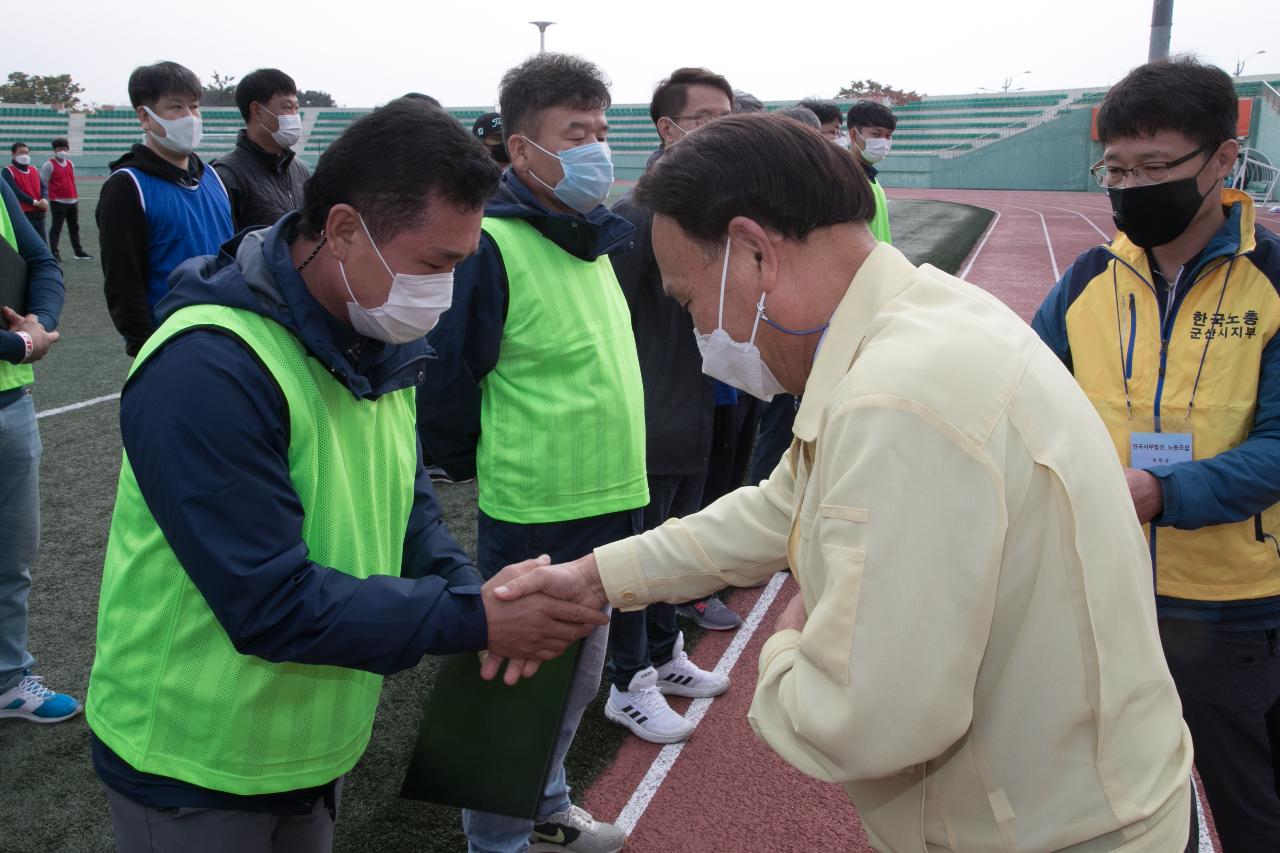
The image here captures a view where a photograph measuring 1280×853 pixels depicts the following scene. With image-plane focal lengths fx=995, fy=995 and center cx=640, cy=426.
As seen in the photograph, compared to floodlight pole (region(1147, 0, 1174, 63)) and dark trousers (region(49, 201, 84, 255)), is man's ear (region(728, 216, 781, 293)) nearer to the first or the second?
floodlight pole (region(1147, 0, 1174, 63))

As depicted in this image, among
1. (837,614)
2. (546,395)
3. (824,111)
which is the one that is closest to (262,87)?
(546,395)

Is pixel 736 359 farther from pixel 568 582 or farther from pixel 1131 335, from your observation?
pixel 1131 335

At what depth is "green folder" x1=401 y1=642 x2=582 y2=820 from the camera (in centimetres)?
224

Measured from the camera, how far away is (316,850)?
2.07m

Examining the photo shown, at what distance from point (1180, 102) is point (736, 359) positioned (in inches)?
58.6

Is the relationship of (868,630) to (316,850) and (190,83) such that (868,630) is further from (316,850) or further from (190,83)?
(190,83)

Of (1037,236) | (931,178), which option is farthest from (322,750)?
(931,178)

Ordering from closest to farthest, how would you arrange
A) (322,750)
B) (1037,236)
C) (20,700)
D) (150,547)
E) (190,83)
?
(150,547)
(322,750)
(20,700)
(190,83)
(1037,236)

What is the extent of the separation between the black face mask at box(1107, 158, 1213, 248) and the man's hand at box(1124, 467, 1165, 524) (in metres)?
0.63

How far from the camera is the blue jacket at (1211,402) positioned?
2.24 meters

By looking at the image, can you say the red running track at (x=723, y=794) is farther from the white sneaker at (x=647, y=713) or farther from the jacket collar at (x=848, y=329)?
the jacket collar at (x=848, y=329)

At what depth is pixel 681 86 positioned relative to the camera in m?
4.93

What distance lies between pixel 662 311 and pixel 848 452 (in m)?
2.80

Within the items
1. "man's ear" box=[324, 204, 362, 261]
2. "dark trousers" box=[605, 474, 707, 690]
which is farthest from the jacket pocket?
"dark trousers" box=[605, 474, 707, 690]
